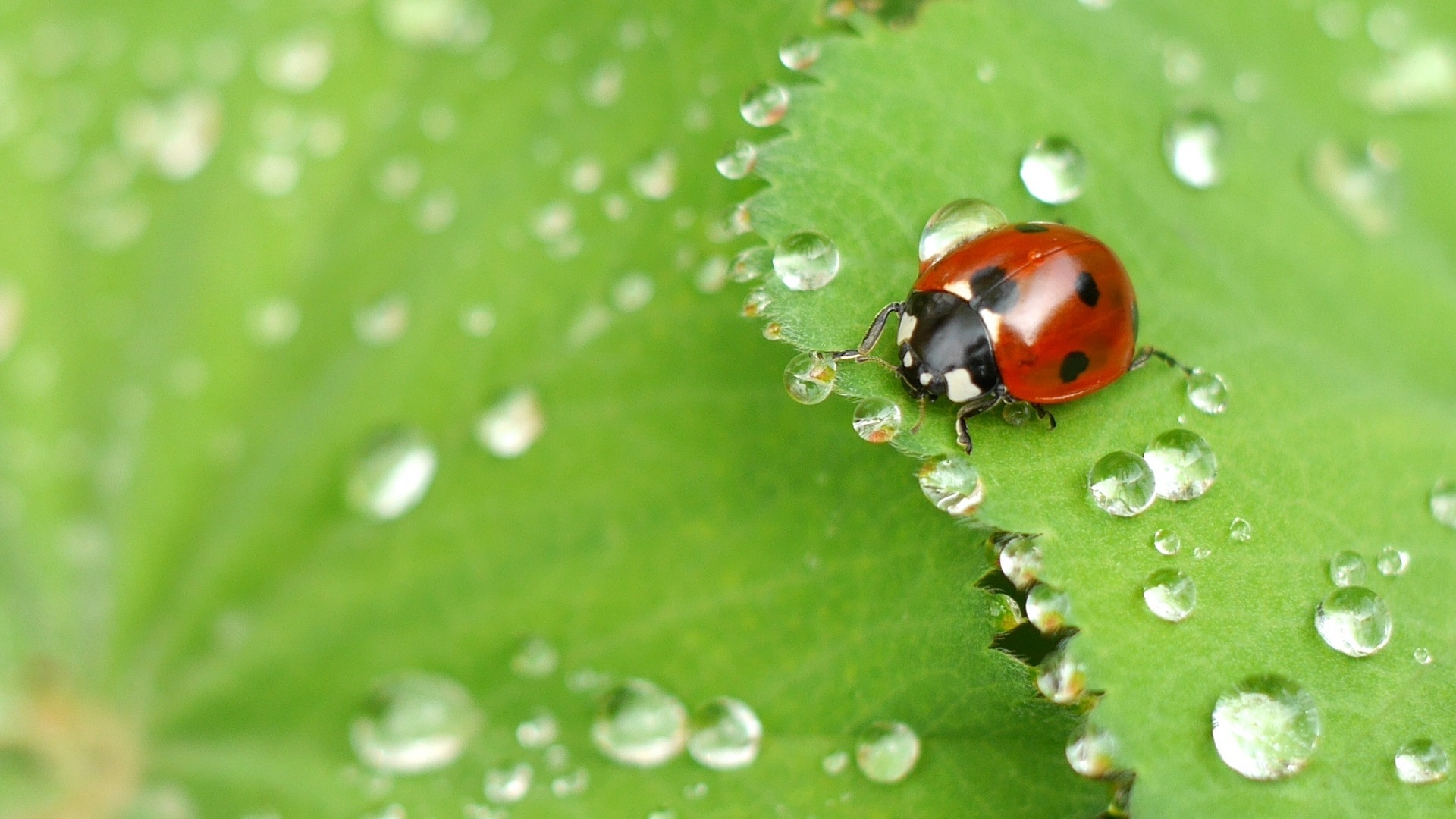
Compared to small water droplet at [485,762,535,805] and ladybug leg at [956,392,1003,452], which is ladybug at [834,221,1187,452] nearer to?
ladybug leg at [956,392,1003,452]

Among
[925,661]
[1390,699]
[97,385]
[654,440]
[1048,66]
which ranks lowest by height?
[1390,699]

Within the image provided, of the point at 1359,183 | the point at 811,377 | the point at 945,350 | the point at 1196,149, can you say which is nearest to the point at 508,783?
the point at 811,377

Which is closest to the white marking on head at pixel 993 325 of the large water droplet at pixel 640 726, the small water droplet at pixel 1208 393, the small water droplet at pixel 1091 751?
the small water droplet at pixel 1208 393

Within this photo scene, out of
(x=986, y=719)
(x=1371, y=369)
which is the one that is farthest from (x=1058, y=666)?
(x=1371, y=369)

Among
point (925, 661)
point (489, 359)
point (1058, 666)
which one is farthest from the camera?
point (489, 359)

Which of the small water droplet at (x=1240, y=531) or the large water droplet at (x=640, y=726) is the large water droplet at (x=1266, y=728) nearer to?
the small water droplet at (x=1240, y=531)

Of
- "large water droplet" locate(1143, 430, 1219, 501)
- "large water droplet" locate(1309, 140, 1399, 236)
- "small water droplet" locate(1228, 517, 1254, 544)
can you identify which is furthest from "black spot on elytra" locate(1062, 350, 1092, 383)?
"large water droplet" locate(1309, 140, 1399, 236)

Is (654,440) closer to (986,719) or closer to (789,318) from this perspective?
(789,318)

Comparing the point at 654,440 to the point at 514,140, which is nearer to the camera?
the point at 654,440
